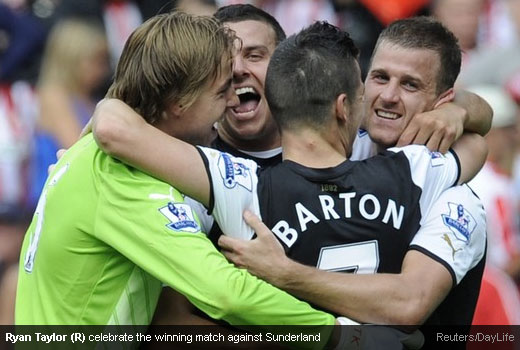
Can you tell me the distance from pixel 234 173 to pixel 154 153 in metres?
0.26

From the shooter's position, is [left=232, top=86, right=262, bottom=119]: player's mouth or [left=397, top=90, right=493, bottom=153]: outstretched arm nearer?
[left=397, top=90, right=493, bottom=153]: outstretched arm

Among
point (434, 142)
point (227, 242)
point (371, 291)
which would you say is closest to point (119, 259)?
point (227, 242)

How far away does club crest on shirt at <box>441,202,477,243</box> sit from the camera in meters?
3.79

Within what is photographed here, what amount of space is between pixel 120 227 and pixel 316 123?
713 mm

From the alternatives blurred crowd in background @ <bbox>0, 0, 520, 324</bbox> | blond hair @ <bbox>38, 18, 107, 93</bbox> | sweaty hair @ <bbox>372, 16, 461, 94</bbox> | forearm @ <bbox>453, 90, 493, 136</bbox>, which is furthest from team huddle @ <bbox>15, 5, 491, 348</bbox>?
blond hair @ <bbox>38, 18, 107, 93</bbox>

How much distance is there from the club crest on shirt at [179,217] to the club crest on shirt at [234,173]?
6.2 inches

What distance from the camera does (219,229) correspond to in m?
3.82

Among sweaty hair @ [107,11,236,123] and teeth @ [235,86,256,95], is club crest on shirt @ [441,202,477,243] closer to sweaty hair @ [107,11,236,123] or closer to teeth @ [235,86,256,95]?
sweaty hair @ [107,11,236,123]

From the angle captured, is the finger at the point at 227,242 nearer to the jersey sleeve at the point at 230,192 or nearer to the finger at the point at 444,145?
the jersey sleeve at the point at 230,192

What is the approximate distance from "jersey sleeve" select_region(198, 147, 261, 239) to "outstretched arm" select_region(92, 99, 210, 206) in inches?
1.1

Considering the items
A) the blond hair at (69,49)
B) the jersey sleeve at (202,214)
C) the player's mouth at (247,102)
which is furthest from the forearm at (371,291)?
the blond hair at (69,49)

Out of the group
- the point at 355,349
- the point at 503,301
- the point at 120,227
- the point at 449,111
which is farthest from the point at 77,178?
the point at 503,301

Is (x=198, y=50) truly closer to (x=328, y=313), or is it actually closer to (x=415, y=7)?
(x=328, y=313)

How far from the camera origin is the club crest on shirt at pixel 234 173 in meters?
3.60
